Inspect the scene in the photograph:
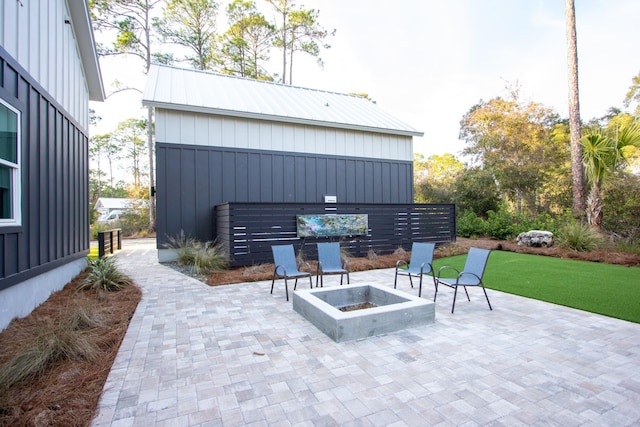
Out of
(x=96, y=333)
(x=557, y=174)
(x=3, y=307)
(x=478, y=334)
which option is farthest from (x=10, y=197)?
(x=557, y=174)

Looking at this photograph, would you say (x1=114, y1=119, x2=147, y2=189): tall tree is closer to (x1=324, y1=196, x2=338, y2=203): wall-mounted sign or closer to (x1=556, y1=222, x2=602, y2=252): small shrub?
(x1=324, y1=196, x2=338, y2=203): wall-mounted sign

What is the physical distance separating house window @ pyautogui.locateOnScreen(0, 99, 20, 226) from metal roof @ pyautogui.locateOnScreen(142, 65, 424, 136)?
17.9 feet

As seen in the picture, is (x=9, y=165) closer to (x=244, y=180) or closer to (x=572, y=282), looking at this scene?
(x=244, y=180)

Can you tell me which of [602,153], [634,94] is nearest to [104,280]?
[602,153]

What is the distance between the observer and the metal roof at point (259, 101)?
33.0 feet

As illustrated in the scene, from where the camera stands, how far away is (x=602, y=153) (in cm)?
959

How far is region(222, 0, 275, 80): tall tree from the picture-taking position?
66.5ft

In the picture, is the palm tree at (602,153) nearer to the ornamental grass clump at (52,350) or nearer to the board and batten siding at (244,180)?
the board and batten siding at (244,180)

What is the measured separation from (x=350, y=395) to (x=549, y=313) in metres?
3.58

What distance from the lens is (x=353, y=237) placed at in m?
10.1

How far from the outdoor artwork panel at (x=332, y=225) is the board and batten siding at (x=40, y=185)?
512cm

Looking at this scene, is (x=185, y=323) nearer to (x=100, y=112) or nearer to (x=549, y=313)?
(x=549, y=313)

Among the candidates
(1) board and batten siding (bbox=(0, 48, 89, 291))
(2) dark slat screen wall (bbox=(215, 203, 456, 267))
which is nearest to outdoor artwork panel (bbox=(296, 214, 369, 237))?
(2) dark slat screen wall (bbox=(215, 203, 456, 267))

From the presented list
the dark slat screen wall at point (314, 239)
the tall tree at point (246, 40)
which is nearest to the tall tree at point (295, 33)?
the tall tree at point (246, 40)
